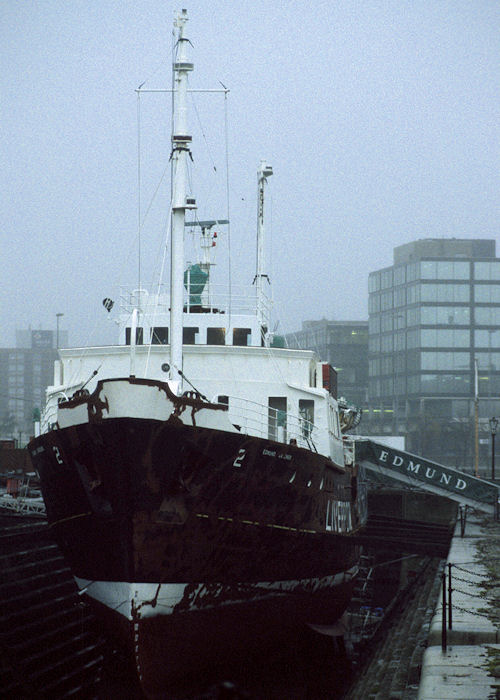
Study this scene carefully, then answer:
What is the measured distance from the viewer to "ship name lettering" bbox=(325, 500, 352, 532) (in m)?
21.3

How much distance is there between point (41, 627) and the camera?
20.0m

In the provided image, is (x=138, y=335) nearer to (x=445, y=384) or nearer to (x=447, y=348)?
(x=445, y=384)

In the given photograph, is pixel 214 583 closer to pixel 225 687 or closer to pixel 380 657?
pixel 380 657

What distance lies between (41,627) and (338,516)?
7.78 metres

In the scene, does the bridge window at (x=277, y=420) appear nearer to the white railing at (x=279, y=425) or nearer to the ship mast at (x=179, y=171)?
the white railing at (x=279, y=425)

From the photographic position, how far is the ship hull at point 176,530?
631 inches

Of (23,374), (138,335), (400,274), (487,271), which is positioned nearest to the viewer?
(138,335)

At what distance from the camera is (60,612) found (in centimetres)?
2147

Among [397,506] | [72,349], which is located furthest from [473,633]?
[397,506]

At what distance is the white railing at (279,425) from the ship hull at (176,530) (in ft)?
6.13

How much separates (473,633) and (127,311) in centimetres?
1279

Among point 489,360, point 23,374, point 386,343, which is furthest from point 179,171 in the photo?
point 23,374

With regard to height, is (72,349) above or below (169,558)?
above

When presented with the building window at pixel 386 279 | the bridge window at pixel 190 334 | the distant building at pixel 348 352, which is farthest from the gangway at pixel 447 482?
the distant building at pixel 348 352
